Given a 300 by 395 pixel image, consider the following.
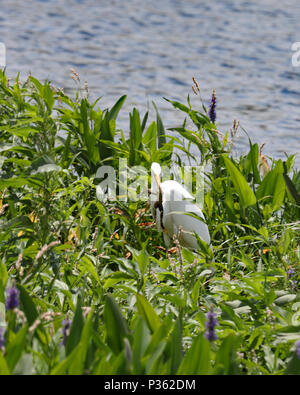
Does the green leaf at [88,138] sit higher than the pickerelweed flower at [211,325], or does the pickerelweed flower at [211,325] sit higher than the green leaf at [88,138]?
the green leaf at [88,138]

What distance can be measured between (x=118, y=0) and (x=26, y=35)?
236cm

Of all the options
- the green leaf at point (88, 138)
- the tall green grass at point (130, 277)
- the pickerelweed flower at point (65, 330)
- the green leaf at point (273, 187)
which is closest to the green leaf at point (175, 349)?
the tall green grass at point (130, 277)

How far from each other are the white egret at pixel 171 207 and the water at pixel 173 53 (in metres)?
2.25

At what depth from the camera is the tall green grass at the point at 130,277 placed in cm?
151

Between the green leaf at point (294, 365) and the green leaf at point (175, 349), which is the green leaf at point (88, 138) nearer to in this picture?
the green leaf at point (175, 349)

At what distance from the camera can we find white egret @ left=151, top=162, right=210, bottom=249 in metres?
3.33

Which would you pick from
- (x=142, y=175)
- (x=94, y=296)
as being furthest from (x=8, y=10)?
(x=94, y=296)

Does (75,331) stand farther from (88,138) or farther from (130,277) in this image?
(88,138)

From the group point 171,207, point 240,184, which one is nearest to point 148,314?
point 240,184

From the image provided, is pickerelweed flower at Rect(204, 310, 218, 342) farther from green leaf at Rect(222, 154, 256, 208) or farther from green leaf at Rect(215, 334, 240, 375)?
green leaf at Rect(222, 154, 256, 208)

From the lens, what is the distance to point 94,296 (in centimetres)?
222

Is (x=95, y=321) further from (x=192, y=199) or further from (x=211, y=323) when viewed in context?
(x=192, y=199)

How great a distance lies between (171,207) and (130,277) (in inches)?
51.2

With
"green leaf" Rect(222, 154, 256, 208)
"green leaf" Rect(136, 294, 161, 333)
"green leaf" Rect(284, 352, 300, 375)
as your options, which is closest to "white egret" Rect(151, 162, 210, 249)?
"green leaf" Rect(222, 154, 256, 208)
